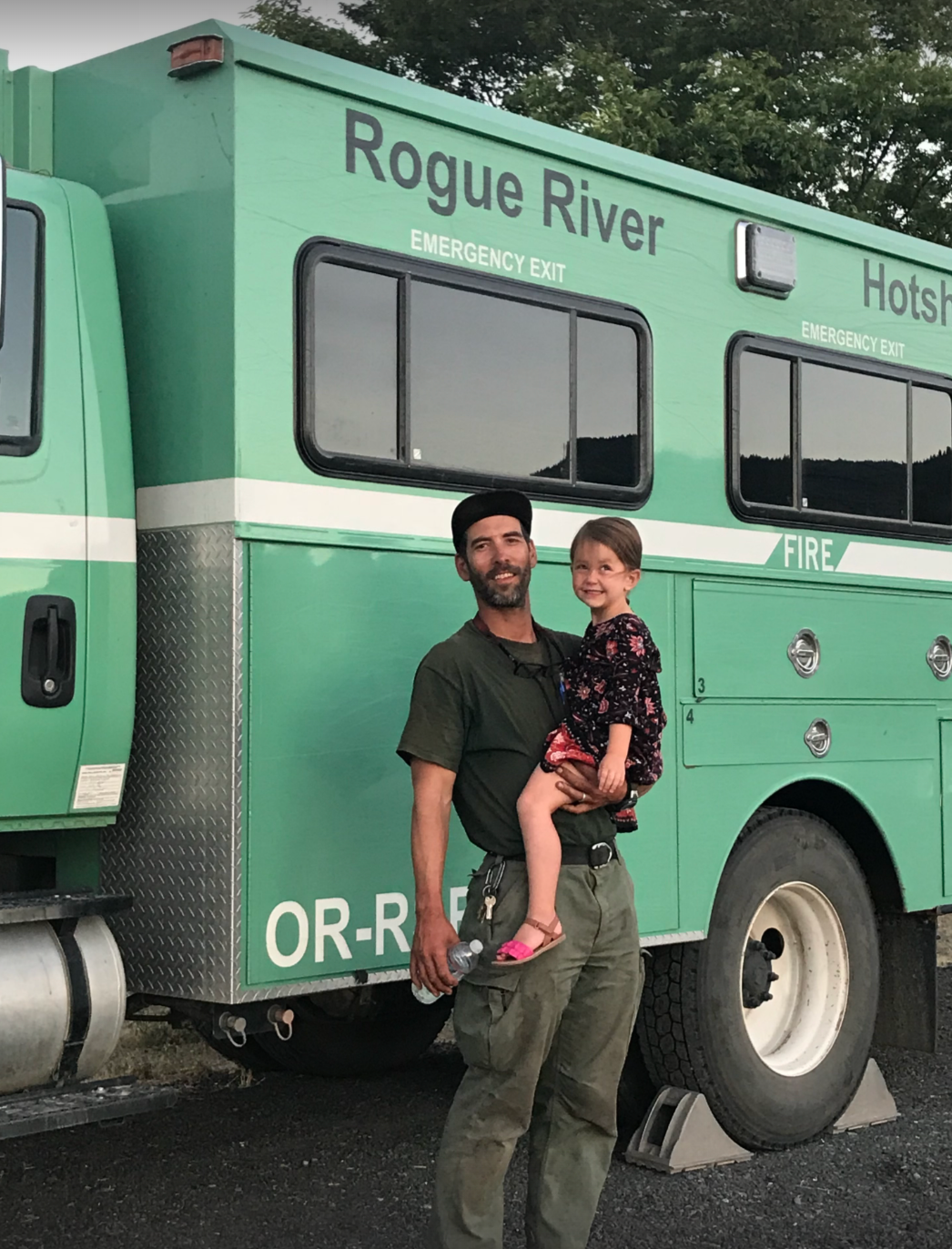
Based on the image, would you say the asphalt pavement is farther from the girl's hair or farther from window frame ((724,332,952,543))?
window frame ((724,332,952,543))

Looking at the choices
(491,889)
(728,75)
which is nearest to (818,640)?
(491,889)

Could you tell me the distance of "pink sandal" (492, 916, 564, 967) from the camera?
390 centimetres

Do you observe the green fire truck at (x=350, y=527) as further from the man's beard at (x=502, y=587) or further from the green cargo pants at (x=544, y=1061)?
the green cargo pants at (x=544, y=1061)

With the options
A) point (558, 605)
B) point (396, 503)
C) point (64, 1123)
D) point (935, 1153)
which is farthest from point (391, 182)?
point (935, 1153)

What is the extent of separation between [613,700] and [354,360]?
4.16ft

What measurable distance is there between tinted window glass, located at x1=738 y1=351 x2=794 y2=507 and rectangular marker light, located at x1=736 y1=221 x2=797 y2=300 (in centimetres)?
24

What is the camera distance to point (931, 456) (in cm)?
658

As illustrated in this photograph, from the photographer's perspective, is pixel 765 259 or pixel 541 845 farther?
pixel 765 259

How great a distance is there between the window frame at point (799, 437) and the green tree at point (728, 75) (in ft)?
22.6

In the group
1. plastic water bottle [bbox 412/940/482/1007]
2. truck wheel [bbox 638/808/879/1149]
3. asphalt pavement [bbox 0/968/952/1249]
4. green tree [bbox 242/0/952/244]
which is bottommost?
asphalt pavement [bbox 0/968/952/1249]

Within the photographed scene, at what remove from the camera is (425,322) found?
4820 mm

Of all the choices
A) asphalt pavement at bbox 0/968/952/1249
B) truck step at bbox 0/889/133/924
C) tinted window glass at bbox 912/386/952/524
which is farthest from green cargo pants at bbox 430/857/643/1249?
tinted window glass at bbox 912/386/952/524

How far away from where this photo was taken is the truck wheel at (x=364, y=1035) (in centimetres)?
635

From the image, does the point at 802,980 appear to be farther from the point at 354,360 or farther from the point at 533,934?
the point at 354,360
